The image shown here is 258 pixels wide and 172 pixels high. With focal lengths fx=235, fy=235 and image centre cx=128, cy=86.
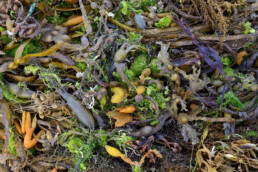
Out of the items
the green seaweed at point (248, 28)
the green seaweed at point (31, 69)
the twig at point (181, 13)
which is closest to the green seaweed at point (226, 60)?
the green seaweed at point (248, 28)

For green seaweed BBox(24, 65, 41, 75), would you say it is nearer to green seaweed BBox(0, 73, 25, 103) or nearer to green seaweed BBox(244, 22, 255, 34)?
green seaweed BBox(0, 73, 25, 103)

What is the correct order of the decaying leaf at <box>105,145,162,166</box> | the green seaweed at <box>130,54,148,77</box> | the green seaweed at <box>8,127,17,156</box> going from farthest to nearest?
1. the green seaweed at <box>8,127,17,156</box>
2. the green seaweed at <box>130,54,148,77</box>
3. the decaying leaf at <box>105,145,162,166</box>

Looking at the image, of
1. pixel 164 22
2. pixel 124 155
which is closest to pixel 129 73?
pixel 164 22

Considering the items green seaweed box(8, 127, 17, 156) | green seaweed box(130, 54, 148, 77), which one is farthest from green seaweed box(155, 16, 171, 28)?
green seaweed box(8, 127, 17, 156)

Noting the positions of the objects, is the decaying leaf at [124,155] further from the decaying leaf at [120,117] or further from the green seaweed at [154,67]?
the green seaweed at [154,67]

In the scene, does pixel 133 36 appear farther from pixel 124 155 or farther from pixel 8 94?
pixel 8 94

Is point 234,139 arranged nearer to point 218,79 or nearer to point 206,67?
point 218,79
